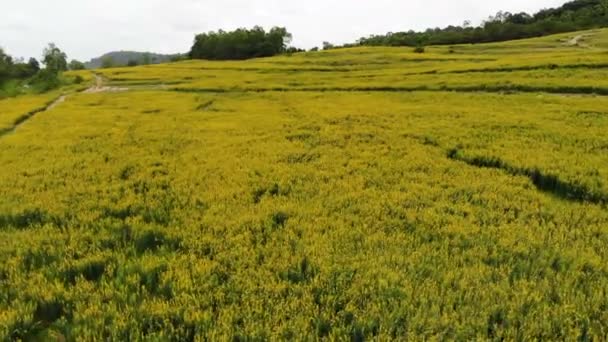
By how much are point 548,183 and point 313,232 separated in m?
6.52

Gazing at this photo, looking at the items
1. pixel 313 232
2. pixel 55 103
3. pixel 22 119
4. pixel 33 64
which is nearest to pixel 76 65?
pixel 33 64

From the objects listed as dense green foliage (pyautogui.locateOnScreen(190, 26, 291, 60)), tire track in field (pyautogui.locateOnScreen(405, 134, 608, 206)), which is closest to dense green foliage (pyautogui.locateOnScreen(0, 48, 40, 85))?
dense green foliage (pyautogui.locateOnScreen(190, 26, 291, 60))

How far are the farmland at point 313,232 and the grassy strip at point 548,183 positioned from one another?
0.05m

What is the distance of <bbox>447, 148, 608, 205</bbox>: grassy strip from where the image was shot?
32.4ft

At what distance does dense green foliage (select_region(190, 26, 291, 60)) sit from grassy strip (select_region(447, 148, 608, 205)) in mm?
108570

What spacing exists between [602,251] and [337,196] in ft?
16.3

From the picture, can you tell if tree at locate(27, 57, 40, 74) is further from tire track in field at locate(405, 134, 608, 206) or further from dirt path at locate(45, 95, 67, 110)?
tire track in field at locate(405, 134, 608, 206)

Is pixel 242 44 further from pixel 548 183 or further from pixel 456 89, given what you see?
pixel 548 183

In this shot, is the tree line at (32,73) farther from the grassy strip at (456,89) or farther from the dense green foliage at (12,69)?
the grassy strip at (456,89)

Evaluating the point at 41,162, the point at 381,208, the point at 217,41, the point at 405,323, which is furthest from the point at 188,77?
the point at 217,41

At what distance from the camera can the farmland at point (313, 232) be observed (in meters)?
5.70

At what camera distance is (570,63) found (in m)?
35.4

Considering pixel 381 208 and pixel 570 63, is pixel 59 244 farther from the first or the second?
pixel 570 63

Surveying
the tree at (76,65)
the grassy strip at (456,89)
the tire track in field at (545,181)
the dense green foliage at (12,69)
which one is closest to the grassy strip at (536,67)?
the grassy strip at (456,89)
